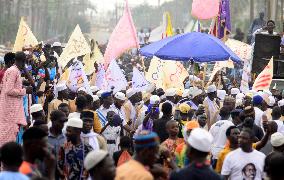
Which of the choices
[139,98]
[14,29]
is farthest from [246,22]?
[139,98]

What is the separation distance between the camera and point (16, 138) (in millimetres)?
11633

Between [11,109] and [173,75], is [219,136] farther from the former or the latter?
[173,75]

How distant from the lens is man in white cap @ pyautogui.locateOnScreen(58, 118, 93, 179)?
915 centimetres

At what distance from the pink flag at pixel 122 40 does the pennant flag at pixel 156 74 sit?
0.87 meters

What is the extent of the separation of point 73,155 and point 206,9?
10585mm

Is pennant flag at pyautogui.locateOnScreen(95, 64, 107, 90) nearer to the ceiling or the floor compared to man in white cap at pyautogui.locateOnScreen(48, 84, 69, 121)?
nearer to the floor

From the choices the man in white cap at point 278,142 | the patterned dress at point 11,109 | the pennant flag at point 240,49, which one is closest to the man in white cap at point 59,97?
the patterned dress at point 11,109

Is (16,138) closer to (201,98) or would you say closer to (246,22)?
(201,98)

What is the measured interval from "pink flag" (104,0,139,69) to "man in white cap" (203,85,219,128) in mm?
4027

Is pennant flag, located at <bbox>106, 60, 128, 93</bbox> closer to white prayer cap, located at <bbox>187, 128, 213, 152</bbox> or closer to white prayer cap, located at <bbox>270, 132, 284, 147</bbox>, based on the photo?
white prayer cap, located at <bbox>270, 132, 284, 147</bbox>

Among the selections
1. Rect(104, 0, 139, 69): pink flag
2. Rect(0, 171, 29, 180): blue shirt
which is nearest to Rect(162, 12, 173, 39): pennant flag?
Rect(104, 0, 139, 69): pink flag

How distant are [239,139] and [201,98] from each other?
5.18 meters

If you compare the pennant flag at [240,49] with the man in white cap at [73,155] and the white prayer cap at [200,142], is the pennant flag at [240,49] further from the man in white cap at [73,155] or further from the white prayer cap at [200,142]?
the white prayer cap at [200,142]

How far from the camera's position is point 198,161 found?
7191mm
